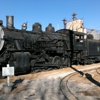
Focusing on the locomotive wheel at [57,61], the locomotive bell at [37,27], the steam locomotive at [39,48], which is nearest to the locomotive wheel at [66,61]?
the steam locomotive at [39,48]

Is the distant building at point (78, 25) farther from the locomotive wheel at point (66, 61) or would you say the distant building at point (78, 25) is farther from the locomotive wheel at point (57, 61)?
the locomotive wheel at point (57, 61)

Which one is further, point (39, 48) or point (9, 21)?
point (39, 48)

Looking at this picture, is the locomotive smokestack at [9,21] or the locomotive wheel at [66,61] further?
the locomotive wheel at [66,61]

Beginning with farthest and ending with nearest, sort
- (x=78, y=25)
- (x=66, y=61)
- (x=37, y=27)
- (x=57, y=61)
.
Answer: (x=78, y=25)
(x=66, y=61)
(x=37, y=27)
(x=57, y=61)

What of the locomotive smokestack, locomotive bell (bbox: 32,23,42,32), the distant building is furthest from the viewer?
the distant building

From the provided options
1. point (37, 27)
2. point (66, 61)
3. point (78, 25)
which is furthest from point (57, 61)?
point (78, 25)

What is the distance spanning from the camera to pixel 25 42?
1284 cm

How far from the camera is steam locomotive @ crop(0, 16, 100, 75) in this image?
37.8 feet

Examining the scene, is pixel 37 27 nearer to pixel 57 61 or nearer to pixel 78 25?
pixel 57 61

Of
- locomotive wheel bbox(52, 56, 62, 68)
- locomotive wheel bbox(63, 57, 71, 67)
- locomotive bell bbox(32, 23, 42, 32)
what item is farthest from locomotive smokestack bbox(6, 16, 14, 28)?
locomotive wheel bbox(63, 57, 71, 67)

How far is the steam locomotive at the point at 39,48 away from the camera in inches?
453

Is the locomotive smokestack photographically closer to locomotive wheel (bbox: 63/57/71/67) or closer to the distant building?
locomotive wheel (bbox: 63/57/71/67)

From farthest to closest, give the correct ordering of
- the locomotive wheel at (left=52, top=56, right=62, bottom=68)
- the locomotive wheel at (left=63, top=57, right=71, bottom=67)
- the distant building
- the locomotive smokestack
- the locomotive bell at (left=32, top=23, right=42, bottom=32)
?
1. the distant building
2. the locomotive wheel at (left=63, top=57, right=71, bottom=67)
3. the locomotive bell at (left=32, top=23, right=42, bottom=32)
4. the locomotive wheel at (left=52, top=56, right=62, bottom=68)
5. the locomotive smokestack

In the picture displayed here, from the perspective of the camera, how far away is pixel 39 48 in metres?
14.0
